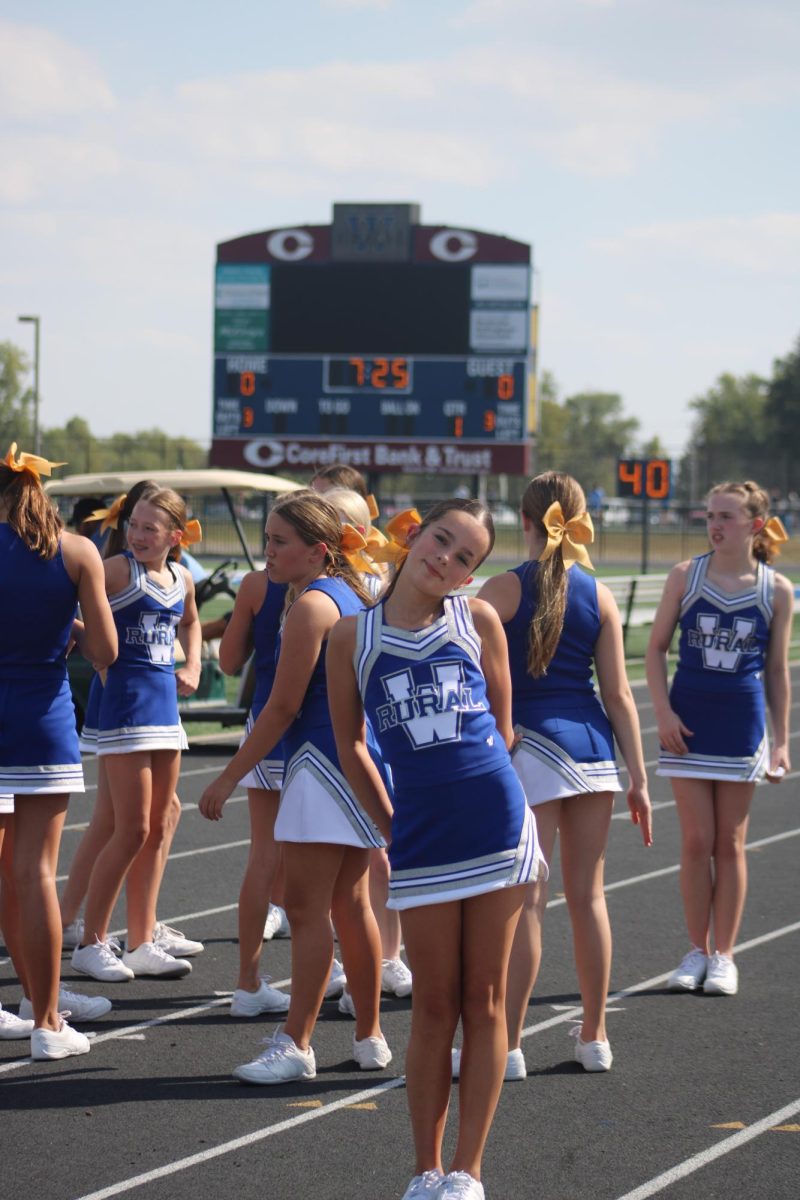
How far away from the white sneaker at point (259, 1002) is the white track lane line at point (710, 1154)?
6.00 ft

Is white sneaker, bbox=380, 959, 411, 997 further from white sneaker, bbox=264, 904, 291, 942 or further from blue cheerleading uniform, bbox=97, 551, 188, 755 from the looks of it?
blue cheerleading uniform, bbox=97, 551, 188, 755

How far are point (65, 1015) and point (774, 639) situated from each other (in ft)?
9.96

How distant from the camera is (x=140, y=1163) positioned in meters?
4.56

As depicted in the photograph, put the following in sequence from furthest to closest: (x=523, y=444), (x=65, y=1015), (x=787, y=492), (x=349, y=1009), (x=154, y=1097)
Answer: (x=787, y=492), (x=523, y=444), (x=349, y=1009), (x=65, y=1015), (x=154, y=1097)

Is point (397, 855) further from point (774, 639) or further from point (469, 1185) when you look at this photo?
point (774, 639)

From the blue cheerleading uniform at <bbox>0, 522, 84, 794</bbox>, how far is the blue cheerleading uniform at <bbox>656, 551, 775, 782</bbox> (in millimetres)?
2403

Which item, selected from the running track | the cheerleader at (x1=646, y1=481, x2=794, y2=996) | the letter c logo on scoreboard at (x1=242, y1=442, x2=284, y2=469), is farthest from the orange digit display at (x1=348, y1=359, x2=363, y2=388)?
the cheerleader at (x1=646, y1=481, x2=794, y2=996)

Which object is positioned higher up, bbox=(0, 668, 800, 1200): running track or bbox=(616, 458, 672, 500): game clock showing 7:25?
bbox=(616, 458, 672, 500): game clock showing 7:25

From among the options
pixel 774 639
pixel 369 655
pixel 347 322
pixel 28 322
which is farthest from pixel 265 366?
pixel 369 655

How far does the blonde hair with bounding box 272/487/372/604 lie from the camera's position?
515 cm

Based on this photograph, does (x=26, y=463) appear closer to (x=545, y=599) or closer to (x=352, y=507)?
(x=352, y=507)

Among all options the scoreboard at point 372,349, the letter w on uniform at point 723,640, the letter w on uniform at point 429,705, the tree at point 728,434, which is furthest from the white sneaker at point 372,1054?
the tree at point 728,434

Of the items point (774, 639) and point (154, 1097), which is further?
point (774, 639)

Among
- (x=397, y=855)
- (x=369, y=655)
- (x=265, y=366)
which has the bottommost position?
(x=397, y=855)
